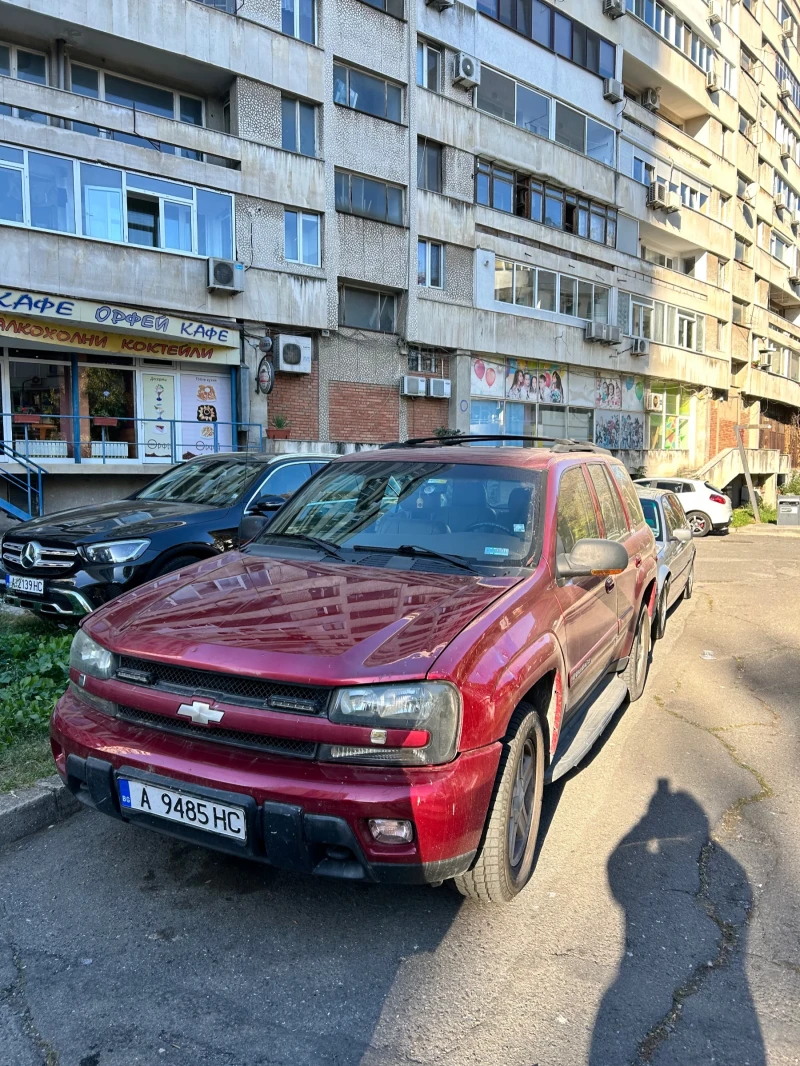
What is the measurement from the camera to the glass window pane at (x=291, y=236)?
18109mm

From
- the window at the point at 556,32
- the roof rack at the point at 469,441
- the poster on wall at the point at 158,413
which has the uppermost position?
the window at the point at 556,32

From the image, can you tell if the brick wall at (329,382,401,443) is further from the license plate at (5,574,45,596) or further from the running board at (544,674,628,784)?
the running board at (544,674,628,784)

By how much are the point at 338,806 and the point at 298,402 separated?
1703 centimetres

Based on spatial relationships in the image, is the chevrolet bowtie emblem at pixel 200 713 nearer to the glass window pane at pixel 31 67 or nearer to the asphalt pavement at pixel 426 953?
the asphalt pavement at pixel 426 953

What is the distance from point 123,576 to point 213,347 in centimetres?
1246

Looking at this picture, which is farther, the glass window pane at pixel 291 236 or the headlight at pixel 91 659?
the glass window pane at pixel 291 236

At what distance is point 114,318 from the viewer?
15.4 m

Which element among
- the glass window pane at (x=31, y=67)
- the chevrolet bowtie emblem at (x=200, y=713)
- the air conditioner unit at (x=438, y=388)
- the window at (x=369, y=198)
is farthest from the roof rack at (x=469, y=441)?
the air conditioner unit at (x=438, y=388)

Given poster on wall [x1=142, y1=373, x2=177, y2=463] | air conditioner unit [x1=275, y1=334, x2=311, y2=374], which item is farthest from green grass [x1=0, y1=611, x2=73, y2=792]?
air conditioner unit [x1=275, y1=334, x2=311, y2=374]

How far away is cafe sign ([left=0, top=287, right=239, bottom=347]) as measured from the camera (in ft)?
46.7

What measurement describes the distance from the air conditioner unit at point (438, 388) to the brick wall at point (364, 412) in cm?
111

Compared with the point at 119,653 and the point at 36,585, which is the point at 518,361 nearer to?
the point at 36,585

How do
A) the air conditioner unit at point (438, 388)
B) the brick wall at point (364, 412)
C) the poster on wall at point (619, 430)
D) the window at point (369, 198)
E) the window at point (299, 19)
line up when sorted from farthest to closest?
the poster on wall at point (619, 430) → the air conditioner unit at point (438, 388) → the brick wall at point (364, 412) → the window at point (369, 198) → the window at point (299, 19)

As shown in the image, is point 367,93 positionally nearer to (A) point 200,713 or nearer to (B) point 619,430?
(B) point 619,430
